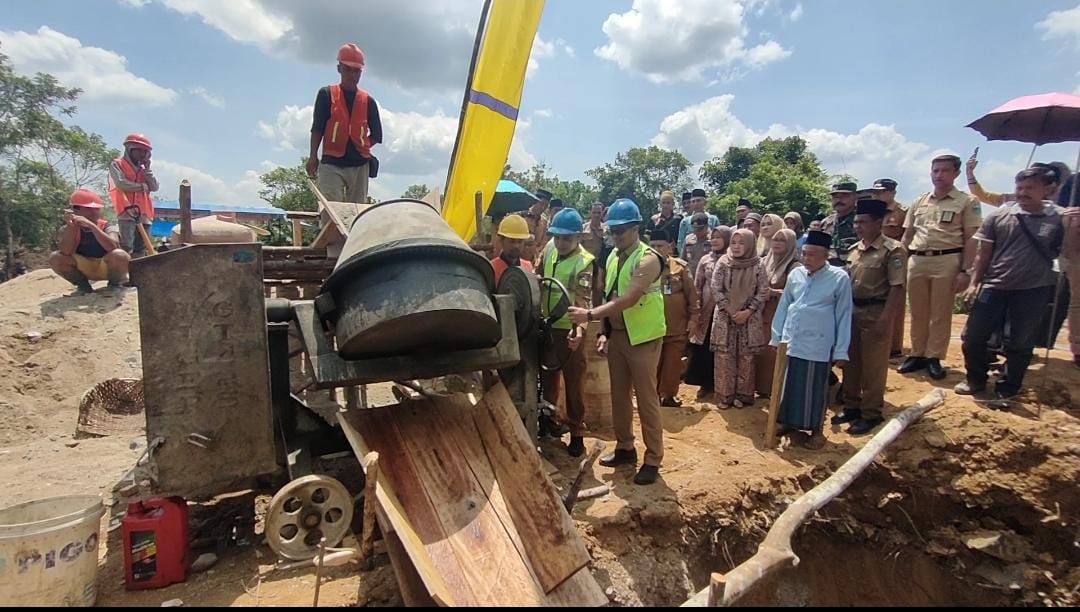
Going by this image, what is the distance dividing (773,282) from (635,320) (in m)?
2.29

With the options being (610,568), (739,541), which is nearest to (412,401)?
(610,568)

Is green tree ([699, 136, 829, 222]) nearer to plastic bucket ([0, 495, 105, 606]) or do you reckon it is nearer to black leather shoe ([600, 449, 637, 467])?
black leather shoe ([600, 449, 637, 467])

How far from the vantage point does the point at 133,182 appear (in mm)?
7031

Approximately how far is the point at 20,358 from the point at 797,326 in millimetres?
8607

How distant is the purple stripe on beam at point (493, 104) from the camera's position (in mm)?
6133

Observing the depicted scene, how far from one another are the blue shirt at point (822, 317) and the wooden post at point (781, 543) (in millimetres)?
721

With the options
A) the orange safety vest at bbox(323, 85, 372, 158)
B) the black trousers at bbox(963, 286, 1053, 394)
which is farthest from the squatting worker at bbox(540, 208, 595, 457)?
the black trousers at bbox(963, 286, 1053, 394)

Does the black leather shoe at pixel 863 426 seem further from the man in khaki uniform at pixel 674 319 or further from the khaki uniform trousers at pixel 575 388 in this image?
the khaki uniform trousers at pixel 575 388

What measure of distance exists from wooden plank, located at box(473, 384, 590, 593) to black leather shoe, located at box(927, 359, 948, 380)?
178 inches

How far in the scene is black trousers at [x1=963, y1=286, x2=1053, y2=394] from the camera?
459 centimetres

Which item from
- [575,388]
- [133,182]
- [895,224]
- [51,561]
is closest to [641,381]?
[575,388]

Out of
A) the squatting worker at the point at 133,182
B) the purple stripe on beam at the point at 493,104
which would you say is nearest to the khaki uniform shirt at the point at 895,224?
the purple stripe on beam at the point at 493,104

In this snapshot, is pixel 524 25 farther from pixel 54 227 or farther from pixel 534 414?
pixel 54 227

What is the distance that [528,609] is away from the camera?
8.38ft
